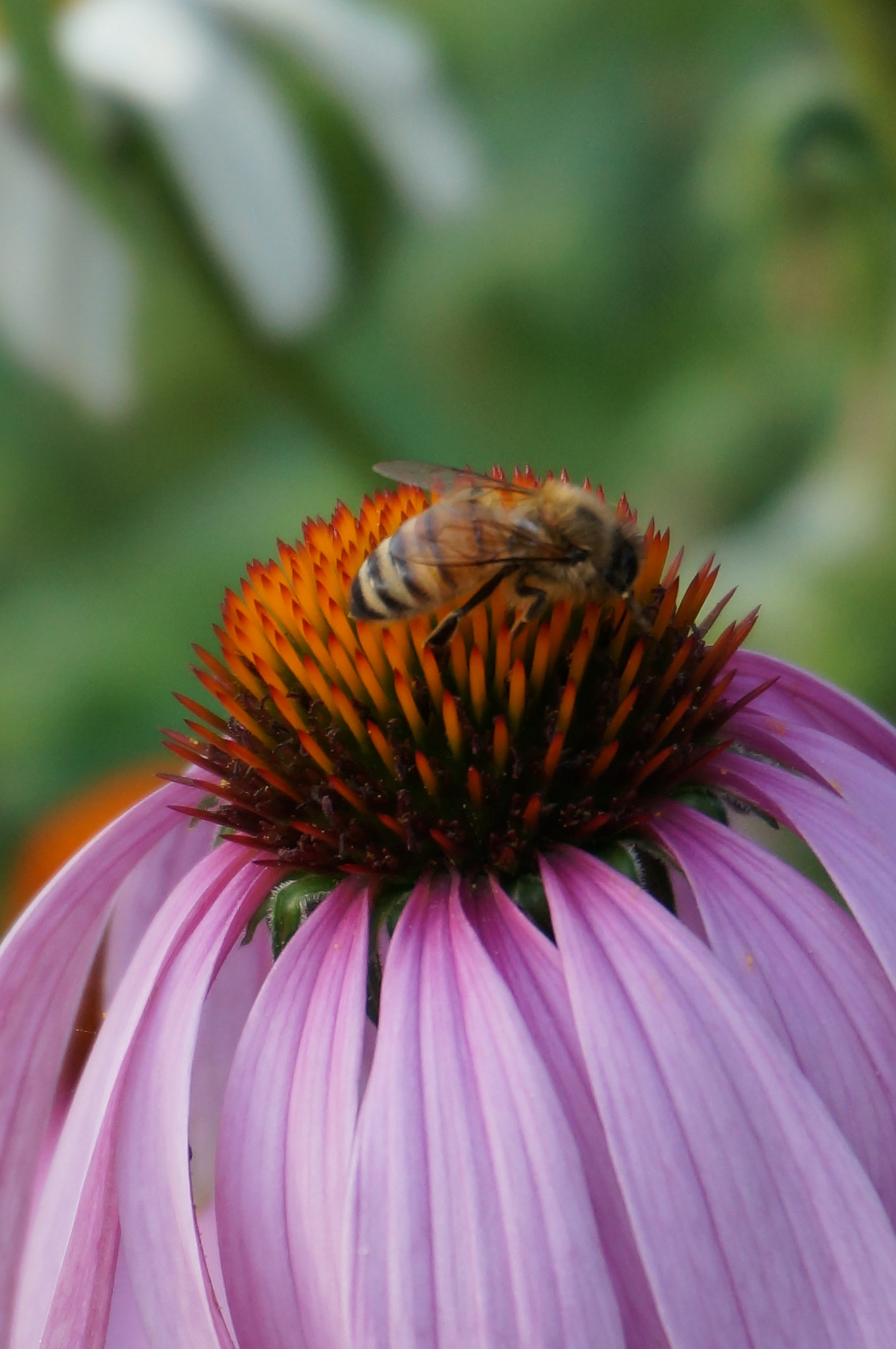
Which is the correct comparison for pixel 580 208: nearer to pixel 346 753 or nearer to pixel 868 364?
pixel 868 364

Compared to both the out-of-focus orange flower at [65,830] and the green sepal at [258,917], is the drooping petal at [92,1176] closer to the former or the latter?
the green sepal at [258,917]

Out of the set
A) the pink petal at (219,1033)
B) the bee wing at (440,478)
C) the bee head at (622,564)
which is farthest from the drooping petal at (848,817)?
the pink petal at (219,1033)

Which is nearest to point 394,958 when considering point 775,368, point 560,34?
point 775,368

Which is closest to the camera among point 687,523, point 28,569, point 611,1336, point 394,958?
point 611,1336

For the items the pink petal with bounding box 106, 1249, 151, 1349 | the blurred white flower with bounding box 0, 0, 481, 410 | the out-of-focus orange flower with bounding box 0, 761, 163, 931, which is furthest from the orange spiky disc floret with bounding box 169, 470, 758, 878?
the blurred white flower with bounding box 0, 0, 481, 410

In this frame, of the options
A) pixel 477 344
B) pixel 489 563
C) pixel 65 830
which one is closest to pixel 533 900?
pixel 489 563
